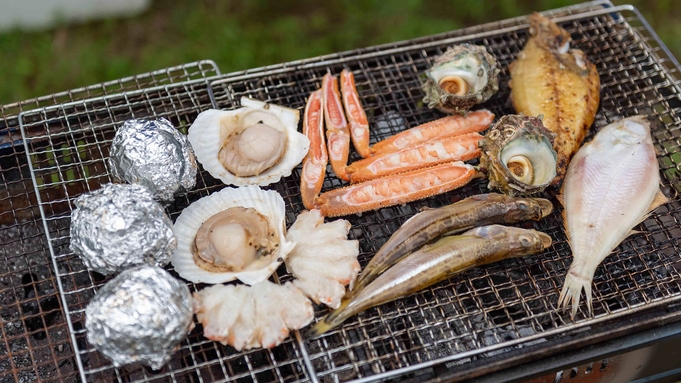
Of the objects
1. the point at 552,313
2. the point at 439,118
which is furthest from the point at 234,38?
the point at 552,313

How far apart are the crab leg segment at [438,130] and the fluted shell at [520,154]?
0.25m

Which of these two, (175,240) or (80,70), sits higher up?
(175,240)

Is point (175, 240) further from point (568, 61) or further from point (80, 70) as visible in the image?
point (80, 70)

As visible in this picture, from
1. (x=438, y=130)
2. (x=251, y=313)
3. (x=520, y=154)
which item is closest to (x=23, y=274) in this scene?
(x=251, y=313)

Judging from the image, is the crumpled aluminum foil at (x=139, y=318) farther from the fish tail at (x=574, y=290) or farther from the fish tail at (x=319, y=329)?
the fish tail at (x=574, y=290)

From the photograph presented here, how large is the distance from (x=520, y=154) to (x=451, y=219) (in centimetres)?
59

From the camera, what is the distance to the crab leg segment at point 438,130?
11.5ft

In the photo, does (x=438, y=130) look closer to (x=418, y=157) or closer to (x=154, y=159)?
(x=418, y=157)

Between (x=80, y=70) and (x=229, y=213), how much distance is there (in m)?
3.05

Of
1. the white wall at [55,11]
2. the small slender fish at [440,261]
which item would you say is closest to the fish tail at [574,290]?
the small slender fish at [440,261]

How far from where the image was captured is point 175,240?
285 centimetres

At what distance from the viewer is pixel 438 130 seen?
356cm

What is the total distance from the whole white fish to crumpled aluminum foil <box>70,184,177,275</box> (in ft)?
6.32

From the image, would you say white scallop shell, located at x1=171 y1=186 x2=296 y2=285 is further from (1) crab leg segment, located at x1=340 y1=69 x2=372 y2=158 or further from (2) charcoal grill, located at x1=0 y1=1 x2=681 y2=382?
(1) crab leg segment, located at x1=340 y1=69 x2=372 y2=158
